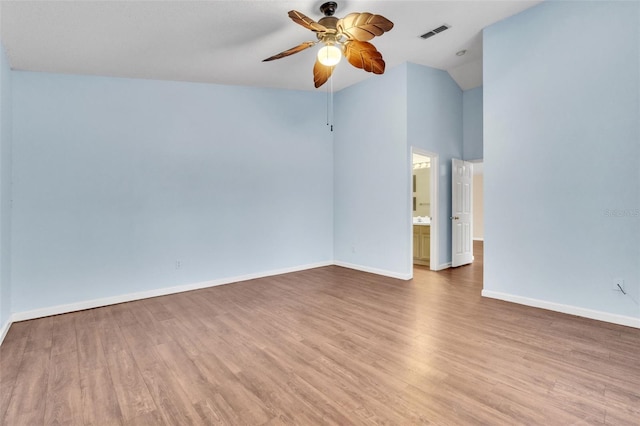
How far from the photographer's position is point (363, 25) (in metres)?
2.84

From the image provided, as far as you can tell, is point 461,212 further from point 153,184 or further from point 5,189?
point 5,189

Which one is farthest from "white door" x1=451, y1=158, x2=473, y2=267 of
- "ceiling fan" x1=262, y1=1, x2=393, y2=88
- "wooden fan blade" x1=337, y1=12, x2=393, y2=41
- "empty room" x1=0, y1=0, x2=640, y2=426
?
"wooden fan blade" x1=337, y1=12, x2=393, y2=41

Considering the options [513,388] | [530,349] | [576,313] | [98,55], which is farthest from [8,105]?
[576,313]

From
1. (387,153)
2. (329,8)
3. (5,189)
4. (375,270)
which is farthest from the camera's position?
(375,270)

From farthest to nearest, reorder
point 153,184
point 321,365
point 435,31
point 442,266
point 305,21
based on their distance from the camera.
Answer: point 442,266
point 153,184
point 435,31
point 305,21
point 321,365

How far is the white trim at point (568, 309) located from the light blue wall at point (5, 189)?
5.47m

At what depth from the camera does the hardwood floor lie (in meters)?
1.95

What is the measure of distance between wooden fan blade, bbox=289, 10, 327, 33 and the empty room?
31 mm

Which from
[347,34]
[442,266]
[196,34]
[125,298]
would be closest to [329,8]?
[347,34]

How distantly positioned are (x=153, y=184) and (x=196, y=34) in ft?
6.81

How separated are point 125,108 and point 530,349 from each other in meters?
5.27

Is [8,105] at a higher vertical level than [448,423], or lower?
higher

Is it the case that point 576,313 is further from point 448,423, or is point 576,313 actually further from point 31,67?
point 31,67

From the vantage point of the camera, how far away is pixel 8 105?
3.46 meters
